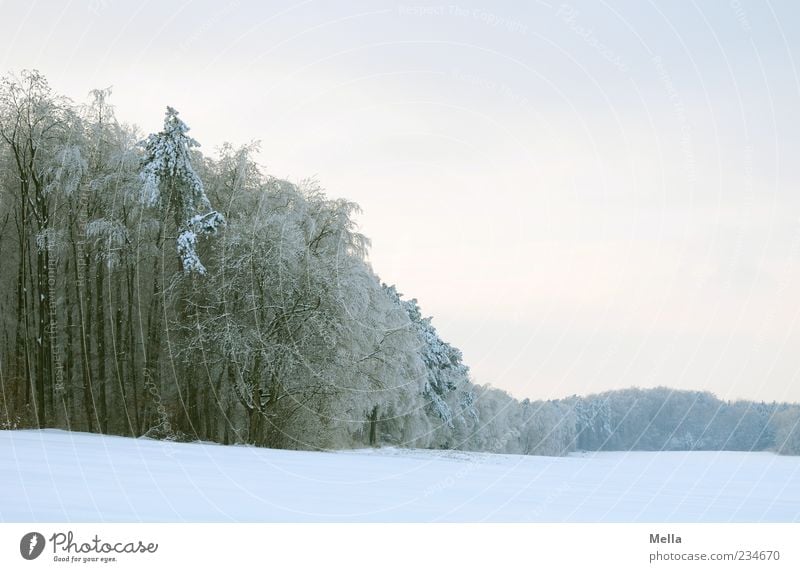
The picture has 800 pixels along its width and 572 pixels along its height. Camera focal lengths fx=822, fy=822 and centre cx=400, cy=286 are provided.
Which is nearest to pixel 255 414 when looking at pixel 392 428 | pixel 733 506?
pixel 733 506

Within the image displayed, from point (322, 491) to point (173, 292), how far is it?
21.4m

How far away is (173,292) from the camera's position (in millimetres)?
31938

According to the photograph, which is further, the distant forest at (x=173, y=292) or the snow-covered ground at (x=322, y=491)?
the distant forest at (x=173, y=292)

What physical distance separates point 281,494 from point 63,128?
84.6 feet
